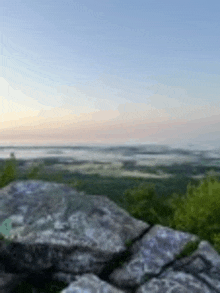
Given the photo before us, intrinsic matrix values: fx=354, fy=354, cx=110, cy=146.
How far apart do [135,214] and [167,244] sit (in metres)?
3.69

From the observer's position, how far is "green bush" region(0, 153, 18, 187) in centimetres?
1357

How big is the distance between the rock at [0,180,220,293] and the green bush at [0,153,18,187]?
16.3 feet

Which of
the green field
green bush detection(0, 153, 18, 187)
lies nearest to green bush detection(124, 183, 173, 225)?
the green field

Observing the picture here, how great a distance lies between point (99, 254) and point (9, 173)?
23.5 ft

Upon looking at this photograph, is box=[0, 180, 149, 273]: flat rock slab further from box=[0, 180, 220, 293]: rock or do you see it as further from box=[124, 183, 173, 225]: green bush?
box=[124, 183, 173, 225]: green bush

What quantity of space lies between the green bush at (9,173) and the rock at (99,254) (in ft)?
16.3

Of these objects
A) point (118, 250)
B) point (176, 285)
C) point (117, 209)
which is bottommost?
point (176, 285)

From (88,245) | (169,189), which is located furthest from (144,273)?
(169,189)

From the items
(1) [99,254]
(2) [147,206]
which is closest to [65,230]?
(1) [99,254]

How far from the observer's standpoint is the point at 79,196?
918 centimetres

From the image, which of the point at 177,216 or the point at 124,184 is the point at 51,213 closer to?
the point at 177,216

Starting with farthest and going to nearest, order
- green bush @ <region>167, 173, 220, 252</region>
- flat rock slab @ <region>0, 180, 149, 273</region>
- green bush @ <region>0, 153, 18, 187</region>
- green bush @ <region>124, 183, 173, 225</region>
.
Result: 1. green bush @ <region>0, 153, 18, 187</region>
2. green bush @ <region>124, 183, 173, 225</region>
3. green bush @ <region>167, 173, 220, 252</region>
4. flat rock slab @ <region>0, 180, 149, 273</region>

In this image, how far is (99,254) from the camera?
7691 millimetres

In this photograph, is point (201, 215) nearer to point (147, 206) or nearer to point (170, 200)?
point (170, 200)
